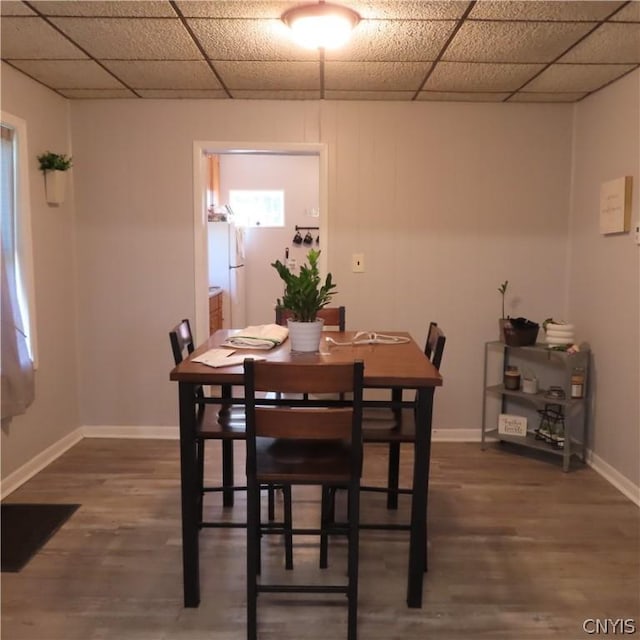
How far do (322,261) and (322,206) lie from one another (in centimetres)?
37

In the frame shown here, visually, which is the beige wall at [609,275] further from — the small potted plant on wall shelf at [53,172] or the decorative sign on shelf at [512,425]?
the small potted plant on wall shelf at [53,172]

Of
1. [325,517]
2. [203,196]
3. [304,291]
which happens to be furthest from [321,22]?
[325,517]

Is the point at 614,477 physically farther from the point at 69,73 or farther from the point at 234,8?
the point at 69,73

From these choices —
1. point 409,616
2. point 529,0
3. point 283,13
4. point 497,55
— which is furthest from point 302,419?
point 497,55

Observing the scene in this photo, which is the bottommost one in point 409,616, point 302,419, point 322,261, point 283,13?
point 409,616

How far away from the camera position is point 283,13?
2340mm

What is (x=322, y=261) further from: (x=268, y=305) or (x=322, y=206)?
(x=268, y=305)

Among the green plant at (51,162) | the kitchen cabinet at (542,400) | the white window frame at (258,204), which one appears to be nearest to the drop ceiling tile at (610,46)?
the kitchen cabinet at (542,400)

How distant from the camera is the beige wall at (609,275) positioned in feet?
9.93

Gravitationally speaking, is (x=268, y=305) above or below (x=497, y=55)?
below

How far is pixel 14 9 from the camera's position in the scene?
2.30 m

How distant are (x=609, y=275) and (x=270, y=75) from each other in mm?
2264

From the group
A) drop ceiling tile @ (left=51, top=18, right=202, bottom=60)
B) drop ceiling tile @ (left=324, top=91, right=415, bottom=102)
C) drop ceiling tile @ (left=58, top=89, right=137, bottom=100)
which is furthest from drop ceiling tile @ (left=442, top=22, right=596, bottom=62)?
drop ceiling tile @ (left=58, top=89, right=137, bottom=100)

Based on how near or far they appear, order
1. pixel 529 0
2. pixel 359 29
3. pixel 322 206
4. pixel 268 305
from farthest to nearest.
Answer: pixel 268 305 → pixel 322 206 → pixel 359 29 → pixel 529 0
